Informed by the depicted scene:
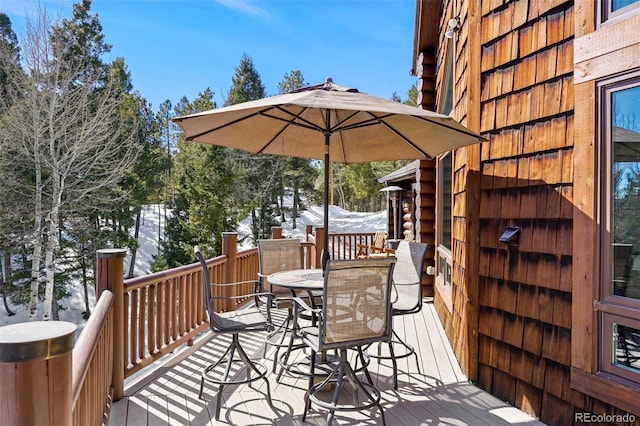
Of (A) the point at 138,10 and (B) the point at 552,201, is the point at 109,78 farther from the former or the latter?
(B) the point at 552,201

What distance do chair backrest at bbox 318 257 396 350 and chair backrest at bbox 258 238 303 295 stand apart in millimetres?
1727

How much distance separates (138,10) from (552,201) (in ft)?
48.0

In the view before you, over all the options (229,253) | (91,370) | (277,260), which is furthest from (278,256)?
(91,370)

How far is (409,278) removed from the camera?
385cm

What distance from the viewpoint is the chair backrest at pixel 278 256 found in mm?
4344

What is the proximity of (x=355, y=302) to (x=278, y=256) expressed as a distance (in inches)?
79.2

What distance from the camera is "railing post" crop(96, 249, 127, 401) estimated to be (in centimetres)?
280

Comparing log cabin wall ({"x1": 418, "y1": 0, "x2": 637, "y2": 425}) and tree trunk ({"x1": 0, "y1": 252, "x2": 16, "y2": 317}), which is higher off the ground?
log cabin wall ({"x1": 418, "y1": 0, "x2": 637, "y2": 425})

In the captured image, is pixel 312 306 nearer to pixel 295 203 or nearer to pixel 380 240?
pixel 380 240

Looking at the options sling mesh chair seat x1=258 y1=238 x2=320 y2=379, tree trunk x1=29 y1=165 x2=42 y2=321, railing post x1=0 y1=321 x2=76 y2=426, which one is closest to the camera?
railing post x1=0 y1=321 x2=76 y2=426

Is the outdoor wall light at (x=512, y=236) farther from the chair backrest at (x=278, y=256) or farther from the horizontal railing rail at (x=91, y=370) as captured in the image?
the horizontal railing rail at (x=91, y=370)

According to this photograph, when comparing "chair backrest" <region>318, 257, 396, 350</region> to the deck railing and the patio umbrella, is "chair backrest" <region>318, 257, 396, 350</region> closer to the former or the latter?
the patio umbrella

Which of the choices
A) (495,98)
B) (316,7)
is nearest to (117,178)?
(316,7)

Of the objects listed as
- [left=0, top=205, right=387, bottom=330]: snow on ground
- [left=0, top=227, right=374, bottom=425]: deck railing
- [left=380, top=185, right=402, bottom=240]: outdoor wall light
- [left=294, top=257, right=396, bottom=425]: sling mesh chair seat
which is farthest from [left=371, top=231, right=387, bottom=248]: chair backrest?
[left=0, top=205, right=387, bottom=330]: snow on ground
